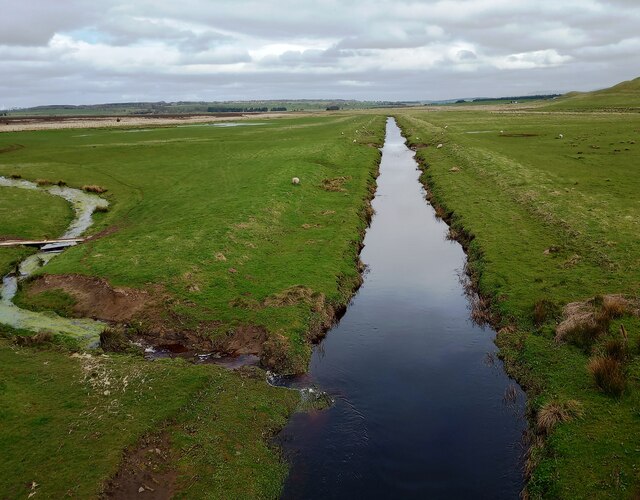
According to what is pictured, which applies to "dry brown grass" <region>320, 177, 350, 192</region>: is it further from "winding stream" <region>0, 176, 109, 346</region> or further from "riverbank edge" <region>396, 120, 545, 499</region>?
"winding stream" <region>0, 176, 109, 346</region>

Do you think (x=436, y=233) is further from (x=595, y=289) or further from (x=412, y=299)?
(x=595, y=289)

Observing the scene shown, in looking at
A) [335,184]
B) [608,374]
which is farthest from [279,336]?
[335,184]

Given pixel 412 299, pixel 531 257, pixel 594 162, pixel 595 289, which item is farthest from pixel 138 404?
pixel 594 162

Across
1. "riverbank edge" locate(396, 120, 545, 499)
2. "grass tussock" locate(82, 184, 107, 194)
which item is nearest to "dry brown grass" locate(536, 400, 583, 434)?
"riverbank edge" locate(396, 120, 545, 499)

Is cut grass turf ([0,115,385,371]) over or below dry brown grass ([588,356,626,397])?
over

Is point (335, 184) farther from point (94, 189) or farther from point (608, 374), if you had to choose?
point (608, 374)

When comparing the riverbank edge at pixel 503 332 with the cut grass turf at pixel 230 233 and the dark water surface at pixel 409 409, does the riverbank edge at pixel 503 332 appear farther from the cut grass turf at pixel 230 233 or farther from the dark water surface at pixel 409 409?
the cut grass turf at pixel 230 233
